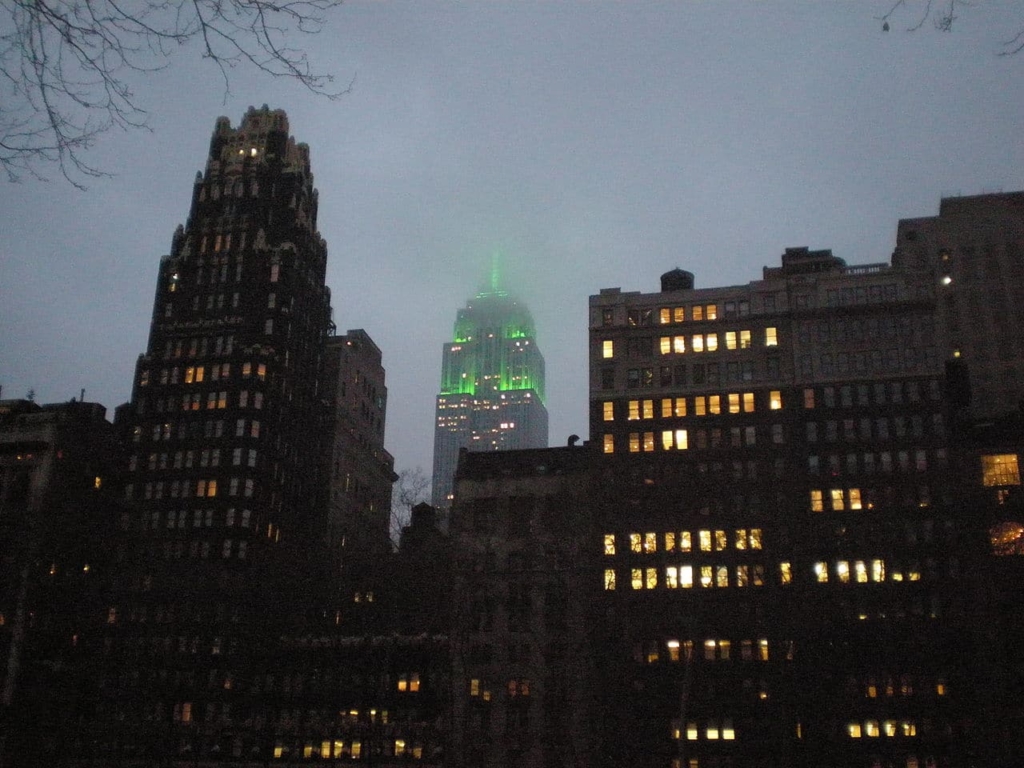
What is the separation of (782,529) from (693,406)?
63.3 ft

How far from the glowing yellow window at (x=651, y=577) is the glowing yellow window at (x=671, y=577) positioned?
1.24 metres

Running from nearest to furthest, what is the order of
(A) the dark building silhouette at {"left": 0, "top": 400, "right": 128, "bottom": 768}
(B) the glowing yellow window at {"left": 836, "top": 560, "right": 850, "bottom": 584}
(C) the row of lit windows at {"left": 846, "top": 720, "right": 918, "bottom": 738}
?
(C) the row of lit windows at {"left": 846, "top": 720, "right": 918, "bottom": 738} → (A) the dark building silhouette at {"left": 0, "top": 400, "right": 128, "bottom": 768} → (B) the glowing yellow window at {"left": 836, "top": 560, "right": 850, "bottom": 584}

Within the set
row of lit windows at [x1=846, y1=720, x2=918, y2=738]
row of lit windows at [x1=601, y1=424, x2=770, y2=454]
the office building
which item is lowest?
row of lit windows at [x1=846, y1=720, x2=918, y2=738]

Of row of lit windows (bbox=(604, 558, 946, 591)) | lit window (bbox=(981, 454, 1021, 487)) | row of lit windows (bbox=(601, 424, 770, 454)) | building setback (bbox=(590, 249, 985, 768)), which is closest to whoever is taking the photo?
building setback (bbox=(590, 249, 985, 768))

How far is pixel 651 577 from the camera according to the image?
103438mm

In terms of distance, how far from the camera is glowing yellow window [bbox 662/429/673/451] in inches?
4373

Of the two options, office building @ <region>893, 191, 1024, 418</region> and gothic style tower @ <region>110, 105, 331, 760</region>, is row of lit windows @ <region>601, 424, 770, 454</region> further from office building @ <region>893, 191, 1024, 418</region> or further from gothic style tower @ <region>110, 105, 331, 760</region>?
gothic style tower @ <region>110, 105, 331, 760</region>

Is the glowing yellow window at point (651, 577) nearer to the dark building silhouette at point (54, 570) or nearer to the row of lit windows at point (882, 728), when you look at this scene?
the row of lit windows at point (882, 728)

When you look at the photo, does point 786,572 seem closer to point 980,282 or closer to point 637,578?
point 637,578

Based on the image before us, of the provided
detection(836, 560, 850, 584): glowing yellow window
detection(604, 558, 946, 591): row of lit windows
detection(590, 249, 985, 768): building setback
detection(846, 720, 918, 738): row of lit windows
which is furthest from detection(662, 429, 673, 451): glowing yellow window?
detection(846, 720, 918, 738): row of lit windows

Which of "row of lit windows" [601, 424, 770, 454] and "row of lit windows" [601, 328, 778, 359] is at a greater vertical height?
"row of lit windows" [601, 328, 778, 359]

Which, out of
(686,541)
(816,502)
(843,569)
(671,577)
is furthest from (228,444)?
(843,569)

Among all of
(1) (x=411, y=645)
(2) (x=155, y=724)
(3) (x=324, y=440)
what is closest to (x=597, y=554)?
(1) (x=411, y=645)

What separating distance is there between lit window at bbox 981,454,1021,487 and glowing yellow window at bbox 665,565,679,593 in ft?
109
